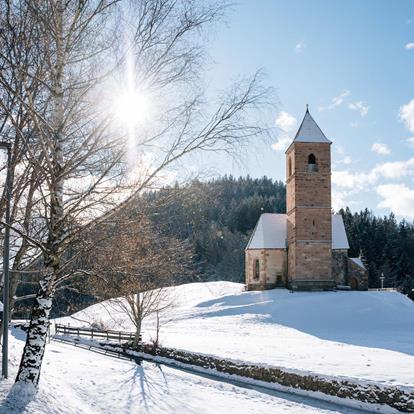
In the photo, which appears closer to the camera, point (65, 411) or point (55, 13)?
point (55, 13)

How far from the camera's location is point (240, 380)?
17141 millimetres

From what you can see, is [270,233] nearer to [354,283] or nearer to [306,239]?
[306,239]

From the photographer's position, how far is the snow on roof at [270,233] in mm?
38406

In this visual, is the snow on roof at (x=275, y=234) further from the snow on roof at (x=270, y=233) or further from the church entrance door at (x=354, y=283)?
the church entrance door at (x=354, y=283)

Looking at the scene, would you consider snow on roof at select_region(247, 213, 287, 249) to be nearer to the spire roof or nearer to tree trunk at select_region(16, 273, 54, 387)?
the spire roof

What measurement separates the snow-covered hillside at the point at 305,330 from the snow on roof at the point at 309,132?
39.6ft

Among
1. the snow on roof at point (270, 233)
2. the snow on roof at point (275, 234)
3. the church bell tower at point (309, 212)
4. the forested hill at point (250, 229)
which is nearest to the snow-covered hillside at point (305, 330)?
the church bell tower at point (309, 212)

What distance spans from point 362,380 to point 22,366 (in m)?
9.92

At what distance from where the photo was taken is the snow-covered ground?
793 cm

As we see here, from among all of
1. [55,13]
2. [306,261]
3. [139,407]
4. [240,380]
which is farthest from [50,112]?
[306,261]

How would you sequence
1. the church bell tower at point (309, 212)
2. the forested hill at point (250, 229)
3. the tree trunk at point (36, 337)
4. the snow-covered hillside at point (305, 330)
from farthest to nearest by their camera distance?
the forested hill at point (250, 229) → the church bell tower at point (309, 212) → the snow-covered hillside at point (305, 330) → the tree trunk at point (36, 337)

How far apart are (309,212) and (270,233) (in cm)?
395

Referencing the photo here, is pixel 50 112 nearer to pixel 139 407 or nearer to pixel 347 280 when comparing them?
pixel 139 407

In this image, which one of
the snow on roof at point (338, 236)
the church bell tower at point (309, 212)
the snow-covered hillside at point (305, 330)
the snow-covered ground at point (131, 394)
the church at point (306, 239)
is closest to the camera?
the snow-covered ground at point (131, 394)
